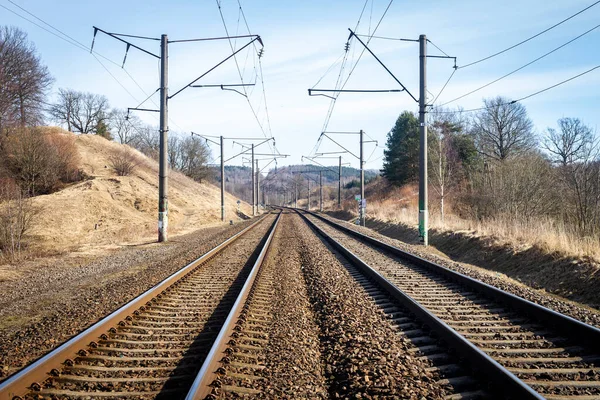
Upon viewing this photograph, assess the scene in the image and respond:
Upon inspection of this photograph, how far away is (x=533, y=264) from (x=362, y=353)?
10267 millimetres

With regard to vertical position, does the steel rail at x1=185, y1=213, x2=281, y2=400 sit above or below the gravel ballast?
above

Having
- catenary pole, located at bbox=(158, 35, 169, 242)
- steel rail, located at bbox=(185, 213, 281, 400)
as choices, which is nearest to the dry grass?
steel rail, located at bbox=(185, 213, 281, 400)

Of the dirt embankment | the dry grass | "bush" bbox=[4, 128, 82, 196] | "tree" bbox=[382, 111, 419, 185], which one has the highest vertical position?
"tree" bbox=[382, 111, 419, 185]

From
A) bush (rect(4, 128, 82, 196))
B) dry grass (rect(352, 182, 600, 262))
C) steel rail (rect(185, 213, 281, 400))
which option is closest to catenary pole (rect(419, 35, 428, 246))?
dry grass (rect(352, 182, 600, 262))

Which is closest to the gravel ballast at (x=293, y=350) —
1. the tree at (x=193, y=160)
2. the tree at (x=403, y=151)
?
the tree at (x=403, y=151)

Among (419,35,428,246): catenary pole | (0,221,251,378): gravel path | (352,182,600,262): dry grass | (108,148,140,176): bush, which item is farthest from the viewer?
A: (108,148,140,176): bush

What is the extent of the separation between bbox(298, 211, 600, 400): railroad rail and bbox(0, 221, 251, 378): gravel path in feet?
15.6

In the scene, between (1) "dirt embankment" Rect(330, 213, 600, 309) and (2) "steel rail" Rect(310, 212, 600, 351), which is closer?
(2) "steel rail" Rect(310, 212, 600, 351)

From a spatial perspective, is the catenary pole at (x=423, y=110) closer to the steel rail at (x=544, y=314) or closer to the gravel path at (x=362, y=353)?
the steel rail at (x=544, y=314)

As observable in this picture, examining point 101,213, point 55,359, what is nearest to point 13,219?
point 101,213

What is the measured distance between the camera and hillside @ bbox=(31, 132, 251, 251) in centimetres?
2225

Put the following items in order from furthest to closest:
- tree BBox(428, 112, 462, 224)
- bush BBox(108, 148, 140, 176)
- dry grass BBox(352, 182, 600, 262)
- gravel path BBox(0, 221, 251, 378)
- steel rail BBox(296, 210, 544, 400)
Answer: bush BBox(108, 148, 140, 176) → tree BBox(428, 112, 462, 224) → dry grass BBox(352, 182, 600, 262) → gravel path BBox(0, 221, 251, 378) → steel rail BBox(296, 210, 544, 400)

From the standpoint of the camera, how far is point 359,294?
27.3 ft

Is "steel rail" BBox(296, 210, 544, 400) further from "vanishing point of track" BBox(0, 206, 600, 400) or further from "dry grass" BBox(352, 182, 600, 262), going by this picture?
"dry grass" BBox(352, 182, 600, 262)
